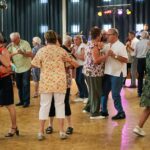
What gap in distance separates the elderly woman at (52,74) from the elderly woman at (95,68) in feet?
3.35

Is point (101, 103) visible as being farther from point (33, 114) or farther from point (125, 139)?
point (125, 139)

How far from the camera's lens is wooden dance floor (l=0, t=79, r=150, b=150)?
13.7 ft

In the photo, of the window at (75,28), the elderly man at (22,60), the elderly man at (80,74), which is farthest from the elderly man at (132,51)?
the window at (75,28)

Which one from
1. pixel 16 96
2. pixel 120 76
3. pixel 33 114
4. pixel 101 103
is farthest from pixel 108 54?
pixel 16 96

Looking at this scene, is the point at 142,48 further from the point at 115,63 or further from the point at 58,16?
the point at 58,16

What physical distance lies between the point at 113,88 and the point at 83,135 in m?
1.10

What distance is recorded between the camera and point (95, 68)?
543 cm

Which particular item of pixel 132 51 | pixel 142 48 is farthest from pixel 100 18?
pixel 142 48

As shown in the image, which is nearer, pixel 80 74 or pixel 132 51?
pixel 80 74

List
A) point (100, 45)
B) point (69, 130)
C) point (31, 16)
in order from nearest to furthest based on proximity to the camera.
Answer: point (69, 130) → point (100, 45) → point (31, 16)

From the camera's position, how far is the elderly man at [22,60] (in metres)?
6.51

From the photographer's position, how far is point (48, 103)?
4.38 metres

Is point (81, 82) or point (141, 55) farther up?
point (141, 55)

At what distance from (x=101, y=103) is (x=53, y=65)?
Answer: 5.98 feet
